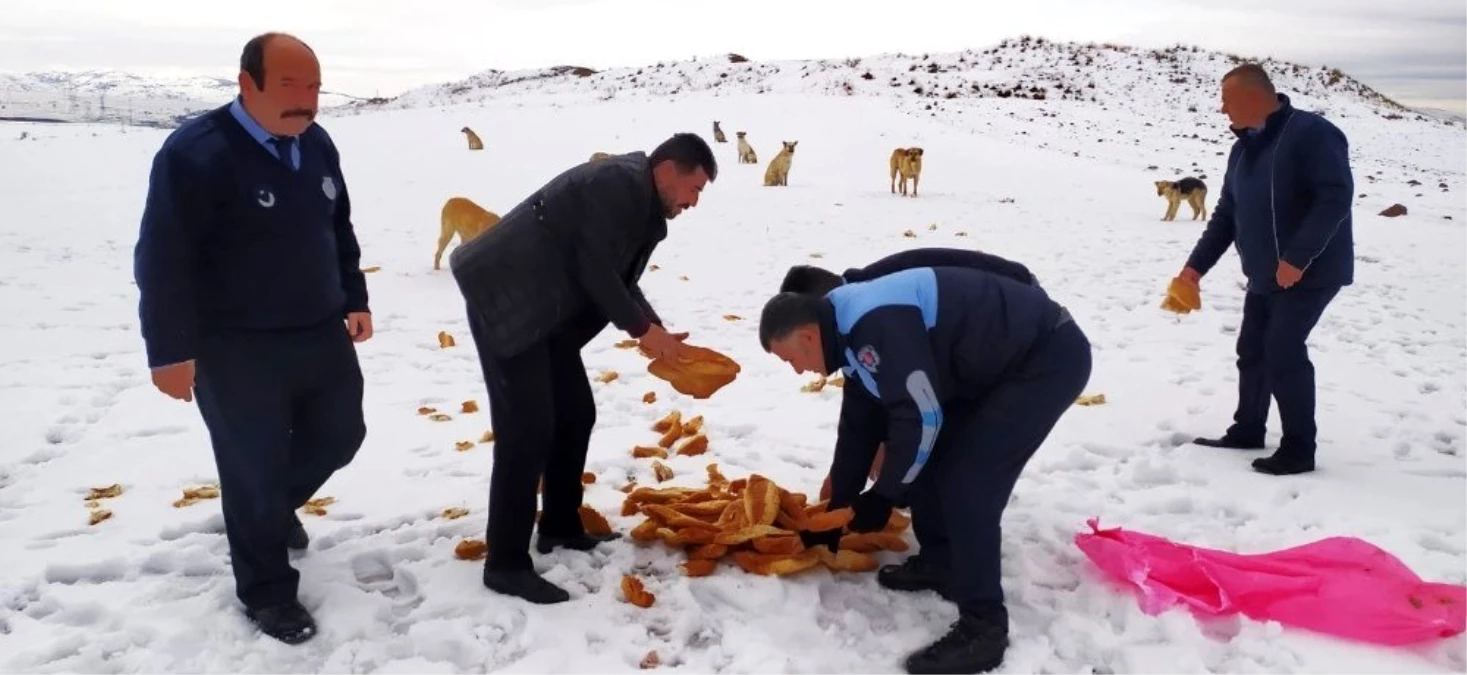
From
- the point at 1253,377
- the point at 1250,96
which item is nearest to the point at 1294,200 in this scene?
the point at 1250,96

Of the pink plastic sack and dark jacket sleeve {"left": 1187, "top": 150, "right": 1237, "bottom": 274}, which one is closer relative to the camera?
the pink plastic sack

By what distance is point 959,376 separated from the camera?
3041 millimetres

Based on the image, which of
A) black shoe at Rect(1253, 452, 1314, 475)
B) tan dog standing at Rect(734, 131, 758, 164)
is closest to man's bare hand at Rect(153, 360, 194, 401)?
black shoe at Rect(1253, 452, 1314, 475)

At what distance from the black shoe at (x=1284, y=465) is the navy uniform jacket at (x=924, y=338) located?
2.19 metres

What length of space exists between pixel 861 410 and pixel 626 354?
3.66 m

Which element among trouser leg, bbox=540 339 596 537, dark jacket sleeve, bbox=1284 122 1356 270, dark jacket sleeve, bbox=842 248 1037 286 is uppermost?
dark jacket sleeve, bbox=1284 122 1356 270

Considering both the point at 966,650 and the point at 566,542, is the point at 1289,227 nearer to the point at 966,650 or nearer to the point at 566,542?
the point at 966,650

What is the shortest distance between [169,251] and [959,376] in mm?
2452

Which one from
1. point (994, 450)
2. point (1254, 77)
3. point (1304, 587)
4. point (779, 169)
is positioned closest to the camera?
point (994, 450)

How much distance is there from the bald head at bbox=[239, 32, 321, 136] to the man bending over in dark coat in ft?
2.23

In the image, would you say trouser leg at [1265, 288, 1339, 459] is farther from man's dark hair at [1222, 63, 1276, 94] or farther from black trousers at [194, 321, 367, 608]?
black trousers at [194, 321, 367, 608]

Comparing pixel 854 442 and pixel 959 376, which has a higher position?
pixel 959 376

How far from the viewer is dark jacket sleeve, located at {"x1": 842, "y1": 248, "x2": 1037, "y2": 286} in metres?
3.21

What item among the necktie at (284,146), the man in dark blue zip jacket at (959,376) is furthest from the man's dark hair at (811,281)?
the necktie at (284,146)
